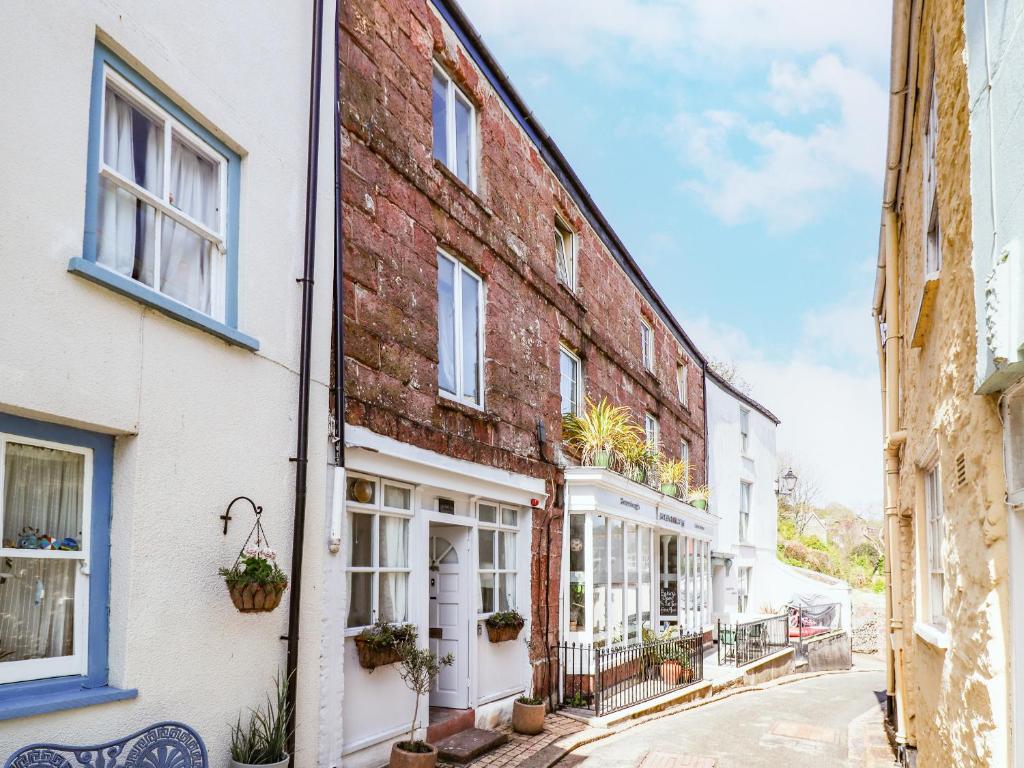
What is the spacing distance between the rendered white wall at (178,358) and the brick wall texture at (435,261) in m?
0.70

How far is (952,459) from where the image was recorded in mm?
4852

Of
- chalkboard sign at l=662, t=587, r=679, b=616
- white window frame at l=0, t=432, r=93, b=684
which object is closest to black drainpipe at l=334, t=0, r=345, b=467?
white window frame at l=0, t=432, r=93, b=684

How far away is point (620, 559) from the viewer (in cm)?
1349

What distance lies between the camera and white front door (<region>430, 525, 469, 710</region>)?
9.39 m

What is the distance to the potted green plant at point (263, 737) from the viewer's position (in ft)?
18.5

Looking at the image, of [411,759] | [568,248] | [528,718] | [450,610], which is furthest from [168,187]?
[568,248]

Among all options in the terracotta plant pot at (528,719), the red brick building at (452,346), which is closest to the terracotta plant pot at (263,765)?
the red brick building at (452,346)

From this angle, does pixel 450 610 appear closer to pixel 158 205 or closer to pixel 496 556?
pixel 496 556

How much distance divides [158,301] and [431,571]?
536cm

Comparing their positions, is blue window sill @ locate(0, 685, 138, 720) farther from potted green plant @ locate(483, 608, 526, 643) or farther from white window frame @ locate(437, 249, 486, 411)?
potted green plant @ locate(483, 608, 526, 643)

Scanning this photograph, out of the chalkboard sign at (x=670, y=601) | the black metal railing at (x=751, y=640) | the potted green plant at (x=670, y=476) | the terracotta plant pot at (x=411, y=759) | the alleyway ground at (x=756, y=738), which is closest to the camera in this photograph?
the terracotta plant pot at (x=411, y=759)

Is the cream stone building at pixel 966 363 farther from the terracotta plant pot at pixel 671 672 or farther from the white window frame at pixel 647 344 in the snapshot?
the white window frame at pixel 647 344

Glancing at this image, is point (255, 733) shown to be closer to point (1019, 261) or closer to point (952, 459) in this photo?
point (952, 459)

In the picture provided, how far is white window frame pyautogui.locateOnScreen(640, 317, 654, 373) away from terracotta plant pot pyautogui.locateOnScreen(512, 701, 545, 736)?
9589 mm
